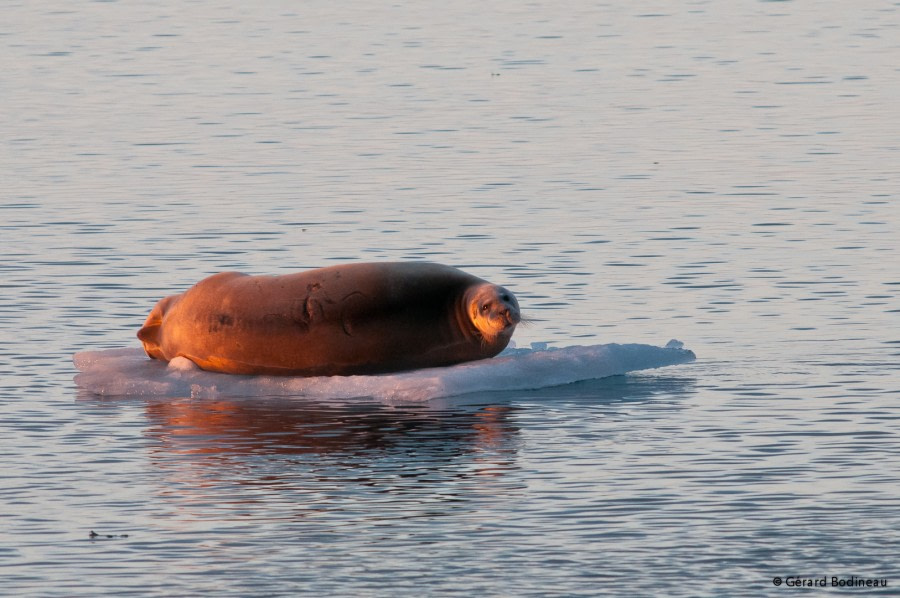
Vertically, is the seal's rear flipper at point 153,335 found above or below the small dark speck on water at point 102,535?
below

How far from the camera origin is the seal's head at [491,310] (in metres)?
17.7

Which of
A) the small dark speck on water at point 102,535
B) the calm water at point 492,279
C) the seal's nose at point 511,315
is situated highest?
the small dark speck on water at point 102,535

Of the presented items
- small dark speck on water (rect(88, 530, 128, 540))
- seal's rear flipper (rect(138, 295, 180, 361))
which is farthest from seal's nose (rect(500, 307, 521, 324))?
small dark speck on water (rect(88, 530, 128, 540))

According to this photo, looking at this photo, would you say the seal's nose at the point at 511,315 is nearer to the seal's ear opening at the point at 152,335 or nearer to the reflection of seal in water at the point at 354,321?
the reflection of seal in water at the point at 354,321

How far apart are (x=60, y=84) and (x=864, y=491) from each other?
31.4 meters

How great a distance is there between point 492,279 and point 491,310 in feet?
15.6

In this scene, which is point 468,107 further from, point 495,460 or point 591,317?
point 495,460

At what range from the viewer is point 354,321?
693 inches

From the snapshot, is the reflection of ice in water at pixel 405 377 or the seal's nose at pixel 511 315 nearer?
the reflection of ice in water at pixel 405 377

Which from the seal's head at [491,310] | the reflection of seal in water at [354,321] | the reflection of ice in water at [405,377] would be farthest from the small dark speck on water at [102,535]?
the seal's head at [491,310]

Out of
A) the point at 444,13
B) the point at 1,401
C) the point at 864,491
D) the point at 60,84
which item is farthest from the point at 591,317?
the point at 444,13

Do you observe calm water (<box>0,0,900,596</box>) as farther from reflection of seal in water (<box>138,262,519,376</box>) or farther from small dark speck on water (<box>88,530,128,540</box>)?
reflection of seal in water (<box>138,262,519,376</box>)

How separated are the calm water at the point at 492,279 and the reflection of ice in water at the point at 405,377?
0.68 feet

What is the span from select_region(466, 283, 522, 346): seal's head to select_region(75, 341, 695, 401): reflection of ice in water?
22 centimetres
